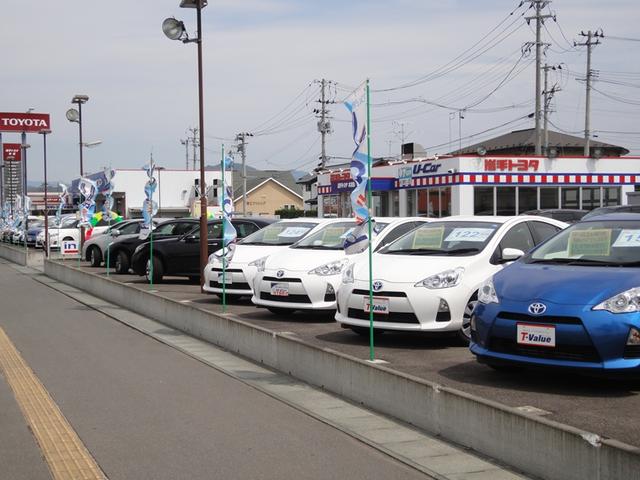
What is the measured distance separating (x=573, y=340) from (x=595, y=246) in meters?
1.40

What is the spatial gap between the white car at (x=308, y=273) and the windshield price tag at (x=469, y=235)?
1.74 meters

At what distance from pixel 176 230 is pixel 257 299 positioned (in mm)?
10206

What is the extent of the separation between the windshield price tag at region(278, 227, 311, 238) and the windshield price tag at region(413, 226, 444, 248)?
14.9 feet

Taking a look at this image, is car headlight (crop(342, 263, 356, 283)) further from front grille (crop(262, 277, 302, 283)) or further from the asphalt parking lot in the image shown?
front grille (crop(262, 277, 302, 283))

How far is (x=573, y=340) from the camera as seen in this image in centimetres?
624

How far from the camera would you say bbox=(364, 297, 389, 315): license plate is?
9016mm

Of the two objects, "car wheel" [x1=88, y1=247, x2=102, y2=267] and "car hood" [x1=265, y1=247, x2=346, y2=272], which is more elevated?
"car hood" [x1=265, y1=247, x2=346, y2=272]

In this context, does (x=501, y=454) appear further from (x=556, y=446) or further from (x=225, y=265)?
(x=225, y=265)

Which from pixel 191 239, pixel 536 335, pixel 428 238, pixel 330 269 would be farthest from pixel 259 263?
pixel 536 335

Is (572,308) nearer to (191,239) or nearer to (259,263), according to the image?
(259,263)

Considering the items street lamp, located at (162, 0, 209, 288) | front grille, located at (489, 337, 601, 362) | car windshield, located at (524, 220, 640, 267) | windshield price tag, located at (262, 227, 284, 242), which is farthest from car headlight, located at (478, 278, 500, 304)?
street lamp, located at (162, 0, 209, 288)

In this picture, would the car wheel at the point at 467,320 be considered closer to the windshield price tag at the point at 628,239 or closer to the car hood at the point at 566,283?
the car hood at the point at 566,283

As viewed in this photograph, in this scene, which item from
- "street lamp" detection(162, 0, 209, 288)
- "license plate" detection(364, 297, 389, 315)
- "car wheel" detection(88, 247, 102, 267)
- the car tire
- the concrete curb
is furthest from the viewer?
"car wheel" detection(88, 247, 102, 267)

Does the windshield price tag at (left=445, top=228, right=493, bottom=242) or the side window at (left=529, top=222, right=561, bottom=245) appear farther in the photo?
the side window at (left=529, top=222, right=561, bottom=245)
